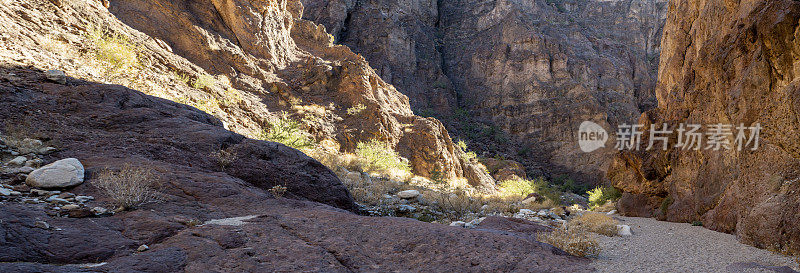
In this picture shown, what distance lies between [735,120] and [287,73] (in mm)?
20461

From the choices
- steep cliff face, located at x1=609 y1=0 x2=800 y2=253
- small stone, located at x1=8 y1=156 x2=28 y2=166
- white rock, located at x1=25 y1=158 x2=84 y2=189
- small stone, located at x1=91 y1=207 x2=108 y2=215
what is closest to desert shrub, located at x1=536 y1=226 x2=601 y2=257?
steep cliff face, located at x1=609 y1=0 x2=800 y2=253

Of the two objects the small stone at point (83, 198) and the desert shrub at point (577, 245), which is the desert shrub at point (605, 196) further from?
the small stone at point (83, 198)

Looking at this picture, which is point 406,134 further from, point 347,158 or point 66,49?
point 66,49

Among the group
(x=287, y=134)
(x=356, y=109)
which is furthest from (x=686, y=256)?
(x=356, y=109)

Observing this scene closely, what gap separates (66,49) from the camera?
32.8ft

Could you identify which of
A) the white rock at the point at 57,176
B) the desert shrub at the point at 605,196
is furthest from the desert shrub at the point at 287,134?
the desert shrub at the point at 605,196

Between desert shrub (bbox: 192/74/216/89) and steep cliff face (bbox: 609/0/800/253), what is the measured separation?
17228mm

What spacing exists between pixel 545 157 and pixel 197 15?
154 ft

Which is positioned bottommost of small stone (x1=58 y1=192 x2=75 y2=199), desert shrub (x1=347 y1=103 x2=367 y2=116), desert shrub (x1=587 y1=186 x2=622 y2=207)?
desert shrub (x1=587 y1=186 x2=622 y2=207)

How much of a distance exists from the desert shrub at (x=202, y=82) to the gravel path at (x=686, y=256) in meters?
15.5

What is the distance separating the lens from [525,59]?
57.1 m

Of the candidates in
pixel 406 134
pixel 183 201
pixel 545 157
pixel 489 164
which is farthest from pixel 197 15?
pixel 545 157

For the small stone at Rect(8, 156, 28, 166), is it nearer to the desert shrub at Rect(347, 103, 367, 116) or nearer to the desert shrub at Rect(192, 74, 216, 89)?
the desert shrub at Rect(192, 74, 216, 89)

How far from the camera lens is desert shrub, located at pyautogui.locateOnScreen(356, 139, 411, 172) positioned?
17212 millimetres
